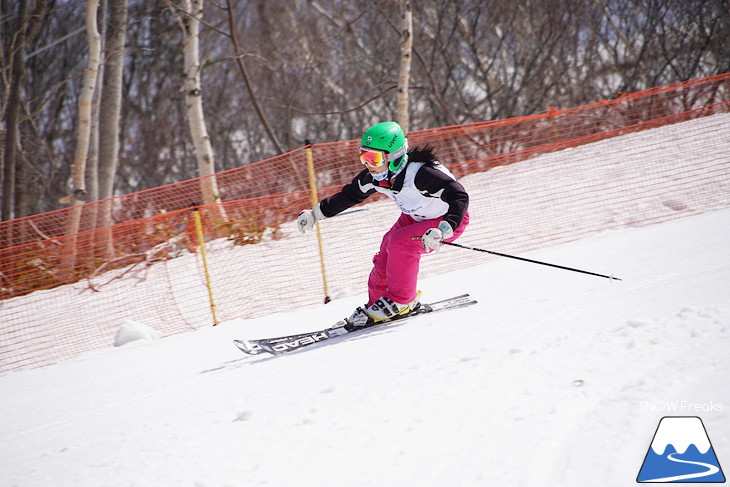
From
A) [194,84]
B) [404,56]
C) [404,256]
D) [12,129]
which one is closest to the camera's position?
[404,256]

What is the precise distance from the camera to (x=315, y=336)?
4379 mm

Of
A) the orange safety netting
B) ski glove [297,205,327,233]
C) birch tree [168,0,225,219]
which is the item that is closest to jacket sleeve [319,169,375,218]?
ski glove [297,205,327,233]

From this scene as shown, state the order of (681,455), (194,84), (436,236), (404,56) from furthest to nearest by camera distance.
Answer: (404,56), (194,84), (436,236), (681,455)

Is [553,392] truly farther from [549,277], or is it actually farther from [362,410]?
[549,277]

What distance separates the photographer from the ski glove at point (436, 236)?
3.97 metres

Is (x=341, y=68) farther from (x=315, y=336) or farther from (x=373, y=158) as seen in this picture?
(x=315, y=336)

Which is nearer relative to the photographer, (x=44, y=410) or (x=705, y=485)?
(x=705, y=485)

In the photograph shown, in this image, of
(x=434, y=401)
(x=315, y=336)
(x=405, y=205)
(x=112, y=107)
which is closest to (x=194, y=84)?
(x=112, y=107)

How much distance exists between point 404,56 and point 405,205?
6731 millimetres

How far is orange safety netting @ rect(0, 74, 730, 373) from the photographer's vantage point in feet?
24.1

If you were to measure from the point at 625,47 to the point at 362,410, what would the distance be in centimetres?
1740

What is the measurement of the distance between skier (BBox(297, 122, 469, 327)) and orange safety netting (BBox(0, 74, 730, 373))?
2.41 meters

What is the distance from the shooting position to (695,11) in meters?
15.4

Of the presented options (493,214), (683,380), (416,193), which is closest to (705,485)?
(683,380)
